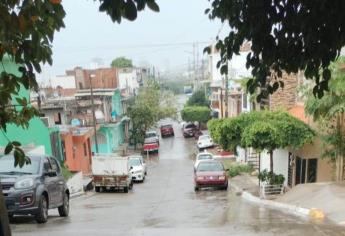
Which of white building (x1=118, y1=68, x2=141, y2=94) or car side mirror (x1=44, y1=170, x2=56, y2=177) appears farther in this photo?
white building (x1=118, y1=68, x2=141, y2=94)

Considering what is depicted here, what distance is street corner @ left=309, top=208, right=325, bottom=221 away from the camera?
16305mm

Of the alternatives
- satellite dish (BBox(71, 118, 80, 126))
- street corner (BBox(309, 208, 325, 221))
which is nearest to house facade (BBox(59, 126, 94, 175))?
satellite dish (BBox(71, 118, 80, 126))

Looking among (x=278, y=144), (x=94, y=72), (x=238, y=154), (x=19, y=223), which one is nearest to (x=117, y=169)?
(x=278, y=144)

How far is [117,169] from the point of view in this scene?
3441 centimetres

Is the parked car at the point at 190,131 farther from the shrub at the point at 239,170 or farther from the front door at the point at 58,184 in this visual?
the front door at the point at 58,184

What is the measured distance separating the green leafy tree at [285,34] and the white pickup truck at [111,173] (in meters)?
27.9

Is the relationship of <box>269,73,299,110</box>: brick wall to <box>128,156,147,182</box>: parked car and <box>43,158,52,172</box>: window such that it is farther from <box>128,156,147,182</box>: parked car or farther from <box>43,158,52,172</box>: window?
<box>43,158,52,172</box>: window

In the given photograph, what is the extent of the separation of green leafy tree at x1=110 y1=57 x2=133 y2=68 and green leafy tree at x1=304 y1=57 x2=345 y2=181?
105245 mm

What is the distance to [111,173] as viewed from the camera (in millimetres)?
34281

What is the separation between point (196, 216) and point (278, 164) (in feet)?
42.4

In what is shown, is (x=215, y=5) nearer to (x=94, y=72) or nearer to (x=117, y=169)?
(x=117, y=169)

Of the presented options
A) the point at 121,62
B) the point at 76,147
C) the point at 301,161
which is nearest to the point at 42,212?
the point at 301,161

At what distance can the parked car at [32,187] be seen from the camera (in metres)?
13.4

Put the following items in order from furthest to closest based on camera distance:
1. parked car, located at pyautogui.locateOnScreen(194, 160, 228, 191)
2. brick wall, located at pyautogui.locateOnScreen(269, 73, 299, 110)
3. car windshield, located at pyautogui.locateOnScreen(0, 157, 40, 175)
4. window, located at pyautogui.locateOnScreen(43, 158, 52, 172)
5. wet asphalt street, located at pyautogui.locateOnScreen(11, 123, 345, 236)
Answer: parked car, located at pyautogui.locateOnScreen(194, 160, 228, 191) → brick wall, located at pyautogui.locateOnScreen(269, 73, 299, 110) → window, located at pyautogui.locateOnScreen(43, 158, 52, 172) → car windshield, located at pyautogui.locateOnScreen(0, 157, 40, 175) → wet asphalt street, located at pyautogui.locateOnScreen(11, 123, 345, 236)
